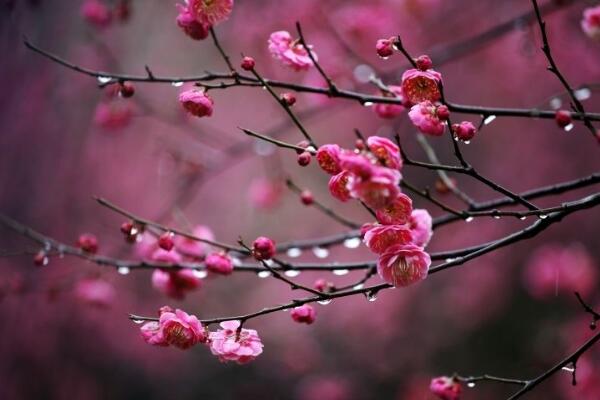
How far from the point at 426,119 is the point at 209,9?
71 cm

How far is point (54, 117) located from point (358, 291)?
3724 millimetres

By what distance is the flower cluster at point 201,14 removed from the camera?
1.74 m

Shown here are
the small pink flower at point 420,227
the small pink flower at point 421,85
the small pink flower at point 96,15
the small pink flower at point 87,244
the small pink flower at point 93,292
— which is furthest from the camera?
the small pink flower at point 96,15

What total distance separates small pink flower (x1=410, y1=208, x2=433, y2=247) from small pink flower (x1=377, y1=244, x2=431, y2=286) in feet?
0.61

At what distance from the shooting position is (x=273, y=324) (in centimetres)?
641

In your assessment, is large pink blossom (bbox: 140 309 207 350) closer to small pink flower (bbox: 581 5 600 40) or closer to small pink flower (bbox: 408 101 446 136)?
small pink flower (bbox: 408 101 446 136)

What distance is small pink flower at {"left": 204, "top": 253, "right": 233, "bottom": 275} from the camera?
1.82m

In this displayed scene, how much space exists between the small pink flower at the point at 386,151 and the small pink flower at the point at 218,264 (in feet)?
2.42

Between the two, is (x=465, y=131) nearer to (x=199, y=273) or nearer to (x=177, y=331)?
(x=177, y=331)

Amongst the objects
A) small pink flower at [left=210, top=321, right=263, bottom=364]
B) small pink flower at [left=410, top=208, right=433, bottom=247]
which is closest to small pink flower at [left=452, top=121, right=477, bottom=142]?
small pink flower at [left=410, top=208, right=433, bottom=247]

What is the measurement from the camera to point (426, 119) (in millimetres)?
1482

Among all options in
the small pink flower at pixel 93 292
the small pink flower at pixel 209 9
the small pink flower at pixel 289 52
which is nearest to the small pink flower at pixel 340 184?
the small pink flower at pixel 289 52

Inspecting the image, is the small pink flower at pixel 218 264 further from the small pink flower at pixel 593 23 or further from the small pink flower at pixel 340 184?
the small pink flower at pixel 593 23

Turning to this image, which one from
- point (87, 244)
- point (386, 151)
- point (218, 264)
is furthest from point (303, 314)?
point (87, 244)
